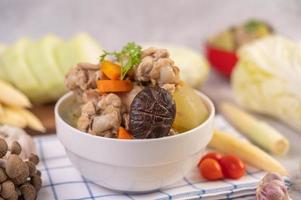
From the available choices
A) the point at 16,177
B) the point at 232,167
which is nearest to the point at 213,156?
the point at 232,167

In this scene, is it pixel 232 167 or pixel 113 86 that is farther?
pixel 232 167

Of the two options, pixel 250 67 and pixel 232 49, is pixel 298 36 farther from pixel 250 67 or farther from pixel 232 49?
pixel 250 67

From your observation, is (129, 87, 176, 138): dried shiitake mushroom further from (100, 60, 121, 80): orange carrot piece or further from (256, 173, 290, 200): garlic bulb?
(256, 173, 290, 200): garlic bulb

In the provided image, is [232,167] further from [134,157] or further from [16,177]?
[16,177]

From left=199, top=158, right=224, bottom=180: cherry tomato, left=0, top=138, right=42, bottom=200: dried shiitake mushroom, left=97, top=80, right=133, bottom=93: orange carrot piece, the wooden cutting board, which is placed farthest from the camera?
the wooden cutting board

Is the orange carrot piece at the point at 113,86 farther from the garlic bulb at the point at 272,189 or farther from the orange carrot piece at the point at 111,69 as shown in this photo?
the garlic bulb at the point at 272,189

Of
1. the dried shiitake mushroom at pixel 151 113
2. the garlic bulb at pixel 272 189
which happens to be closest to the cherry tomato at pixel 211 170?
the garlic bulb at pixel 272 189

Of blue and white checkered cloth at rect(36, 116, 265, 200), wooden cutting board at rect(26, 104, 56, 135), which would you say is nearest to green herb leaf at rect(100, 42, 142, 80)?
blue and white checkered cloth at rect(36, 116, 265, 200)
